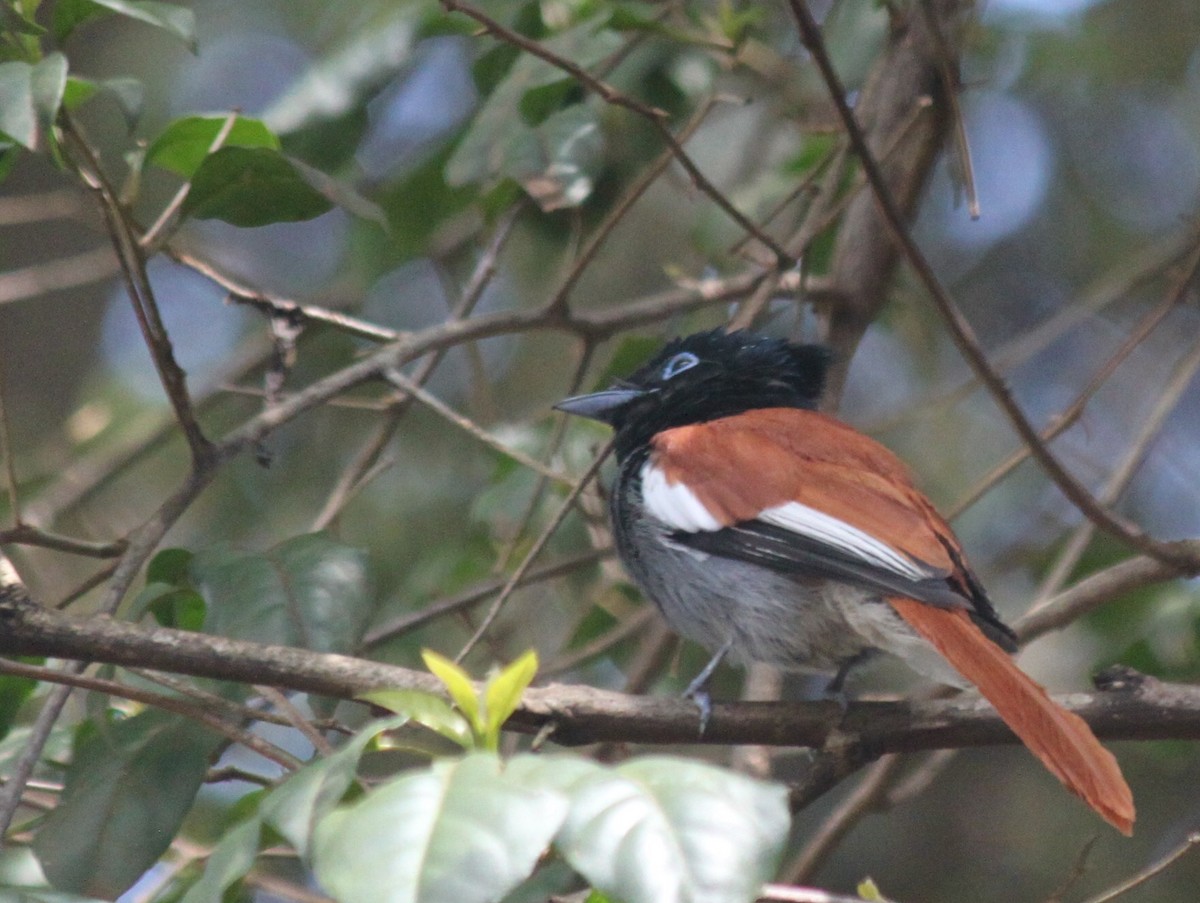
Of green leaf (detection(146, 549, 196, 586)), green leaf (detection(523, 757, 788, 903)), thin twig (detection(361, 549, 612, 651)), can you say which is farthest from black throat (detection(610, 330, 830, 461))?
green leaf (detection(523, 757, 788, 903))

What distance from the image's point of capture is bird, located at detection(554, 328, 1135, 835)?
2.51m

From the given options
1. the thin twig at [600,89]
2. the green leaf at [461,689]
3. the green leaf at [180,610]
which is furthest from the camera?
the thin twig at [600,89]

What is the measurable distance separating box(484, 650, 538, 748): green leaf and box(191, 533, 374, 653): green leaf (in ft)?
1.79

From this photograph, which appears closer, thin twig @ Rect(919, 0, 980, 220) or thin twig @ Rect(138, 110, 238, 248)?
thin twig @ Rect(138, 110, 238, 248)

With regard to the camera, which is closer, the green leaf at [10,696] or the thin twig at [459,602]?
the green leaf at [10,696]

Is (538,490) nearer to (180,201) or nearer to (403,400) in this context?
(403,400)

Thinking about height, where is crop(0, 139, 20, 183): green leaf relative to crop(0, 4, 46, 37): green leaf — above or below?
below

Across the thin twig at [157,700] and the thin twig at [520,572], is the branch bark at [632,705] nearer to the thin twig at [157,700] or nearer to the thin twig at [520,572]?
the thin twig at [157,700]

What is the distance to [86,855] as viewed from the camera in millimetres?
2049

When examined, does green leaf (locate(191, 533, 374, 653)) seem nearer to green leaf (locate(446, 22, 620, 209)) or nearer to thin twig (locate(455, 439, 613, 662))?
thin twig (locate(455, 439, 613, 662))

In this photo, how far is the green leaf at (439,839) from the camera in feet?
4.01

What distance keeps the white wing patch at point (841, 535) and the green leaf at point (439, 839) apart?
1.34 metres

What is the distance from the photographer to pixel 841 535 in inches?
103

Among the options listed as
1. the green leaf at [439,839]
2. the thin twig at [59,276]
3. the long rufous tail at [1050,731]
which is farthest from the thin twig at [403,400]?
the green leaf at [439,839]
